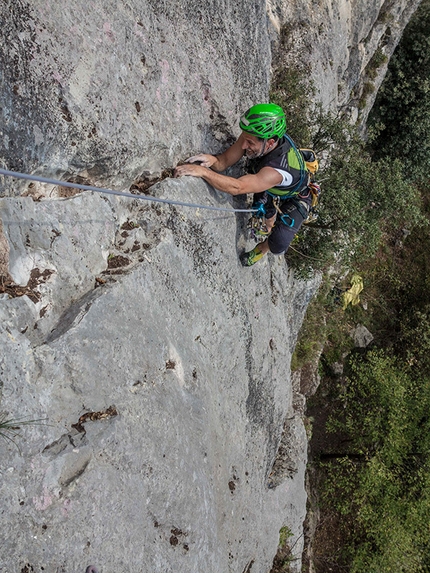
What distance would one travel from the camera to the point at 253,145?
6.47 metres

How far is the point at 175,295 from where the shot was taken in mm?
6012

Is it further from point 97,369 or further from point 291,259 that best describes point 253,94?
point 97,369

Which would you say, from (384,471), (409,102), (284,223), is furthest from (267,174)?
(409,102)

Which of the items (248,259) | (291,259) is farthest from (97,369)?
(291,259)

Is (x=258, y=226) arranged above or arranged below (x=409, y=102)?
above

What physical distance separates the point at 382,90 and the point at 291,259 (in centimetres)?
947

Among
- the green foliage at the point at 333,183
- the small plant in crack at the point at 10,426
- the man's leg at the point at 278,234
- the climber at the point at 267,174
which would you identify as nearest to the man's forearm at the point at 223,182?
the climber at the point at 267,174

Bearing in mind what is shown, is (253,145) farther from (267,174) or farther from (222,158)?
(222,158)

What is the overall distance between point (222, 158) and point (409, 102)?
41.3 feet

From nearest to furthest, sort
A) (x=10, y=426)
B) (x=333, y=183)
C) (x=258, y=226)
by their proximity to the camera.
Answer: (x=10, y=426) → (x=258, y=226) → (x=333, y=183)

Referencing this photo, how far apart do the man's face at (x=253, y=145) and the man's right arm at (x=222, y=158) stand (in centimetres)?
11

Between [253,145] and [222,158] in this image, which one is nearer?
[253,145]

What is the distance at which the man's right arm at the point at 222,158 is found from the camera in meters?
6.62

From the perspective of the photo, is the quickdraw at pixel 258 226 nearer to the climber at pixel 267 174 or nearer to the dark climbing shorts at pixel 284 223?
the climber at pixel 267 174
